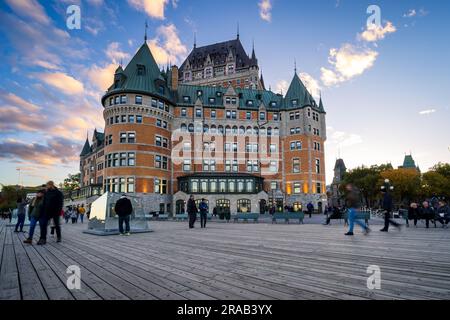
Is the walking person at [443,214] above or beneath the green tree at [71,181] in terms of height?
beneath

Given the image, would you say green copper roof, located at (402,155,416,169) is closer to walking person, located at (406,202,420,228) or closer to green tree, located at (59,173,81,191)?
walking person, located at (406,202,420,228)

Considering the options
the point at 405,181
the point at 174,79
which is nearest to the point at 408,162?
the point at 405,181

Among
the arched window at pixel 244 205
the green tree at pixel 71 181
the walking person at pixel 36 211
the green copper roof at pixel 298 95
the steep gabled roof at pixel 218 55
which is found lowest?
the arched window at pixel 244 205

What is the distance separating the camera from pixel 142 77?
4262cm

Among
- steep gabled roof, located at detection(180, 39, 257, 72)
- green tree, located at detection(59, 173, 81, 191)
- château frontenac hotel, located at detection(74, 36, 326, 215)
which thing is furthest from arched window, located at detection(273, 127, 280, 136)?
green tree, located at detection(59, 173, 81, 191)

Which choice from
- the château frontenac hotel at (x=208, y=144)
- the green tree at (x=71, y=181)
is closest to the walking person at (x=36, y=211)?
the château frontenac hotel at (x=208, y=144)

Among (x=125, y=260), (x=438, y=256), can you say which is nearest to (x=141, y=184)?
(x=125, y=260)

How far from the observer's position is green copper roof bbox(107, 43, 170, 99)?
136 ft

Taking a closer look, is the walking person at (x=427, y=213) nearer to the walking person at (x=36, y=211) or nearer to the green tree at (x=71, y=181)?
the walking person at (x=36, y=211)

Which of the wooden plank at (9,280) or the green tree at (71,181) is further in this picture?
the green tree at (71,181)

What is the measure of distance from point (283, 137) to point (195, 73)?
41.7m

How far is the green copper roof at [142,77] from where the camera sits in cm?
4135
